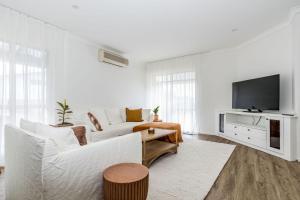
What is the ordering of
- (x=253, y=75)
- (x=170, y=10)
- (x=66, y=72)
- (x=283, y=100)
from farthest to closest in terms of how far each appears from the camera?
1. (x=253, y=75)
2. (x=66, y=72)
3. (x=283, y=100)
4. (x=170, y=10)

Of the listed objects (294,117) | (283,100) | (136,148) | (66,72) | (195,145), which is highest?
(66,72)

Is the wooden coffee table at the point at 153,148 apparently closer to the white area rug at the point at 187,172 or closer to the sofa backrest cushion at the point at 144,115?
the white area rug at the point at 187,172

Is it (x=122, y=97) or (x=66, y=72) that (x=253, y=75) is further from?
(x=66, y=72)

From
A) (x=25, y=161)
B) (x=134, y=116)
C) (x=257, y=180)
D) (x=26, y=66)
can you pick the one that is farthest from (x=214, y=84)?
(x=25, y=161)

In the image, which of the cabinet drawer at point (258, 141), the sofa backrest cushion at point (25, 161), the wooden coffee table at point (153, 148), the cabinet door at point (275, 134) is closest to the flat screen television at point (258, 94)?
the cabinet door at point (275, 134)

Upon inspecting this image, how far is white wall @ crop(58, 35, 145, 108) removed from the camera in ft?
12.3

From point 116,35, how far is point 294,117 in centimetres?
389

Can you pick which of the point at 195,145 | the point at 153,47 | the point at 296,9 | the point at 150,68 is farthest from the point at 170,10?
the point at 150,68

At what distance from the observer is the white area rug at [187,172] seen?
1831 mm

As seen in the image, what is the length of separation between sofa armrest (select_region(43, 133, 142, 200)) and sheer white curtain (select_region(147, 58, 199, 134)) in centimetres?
396

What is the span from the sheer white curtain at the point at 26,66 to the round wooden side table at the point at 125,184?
2349mm

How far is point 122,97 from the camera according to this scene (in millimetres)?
5254

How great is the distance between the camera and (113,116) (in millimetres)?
4312

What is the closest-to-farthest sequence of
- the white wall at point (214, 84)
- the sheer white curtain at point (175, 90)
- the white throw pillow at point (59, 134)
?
the white throw pillow at point (59, 134) → the white wall at point (214, 84) → the sheer white curtain at point (175, 90)
